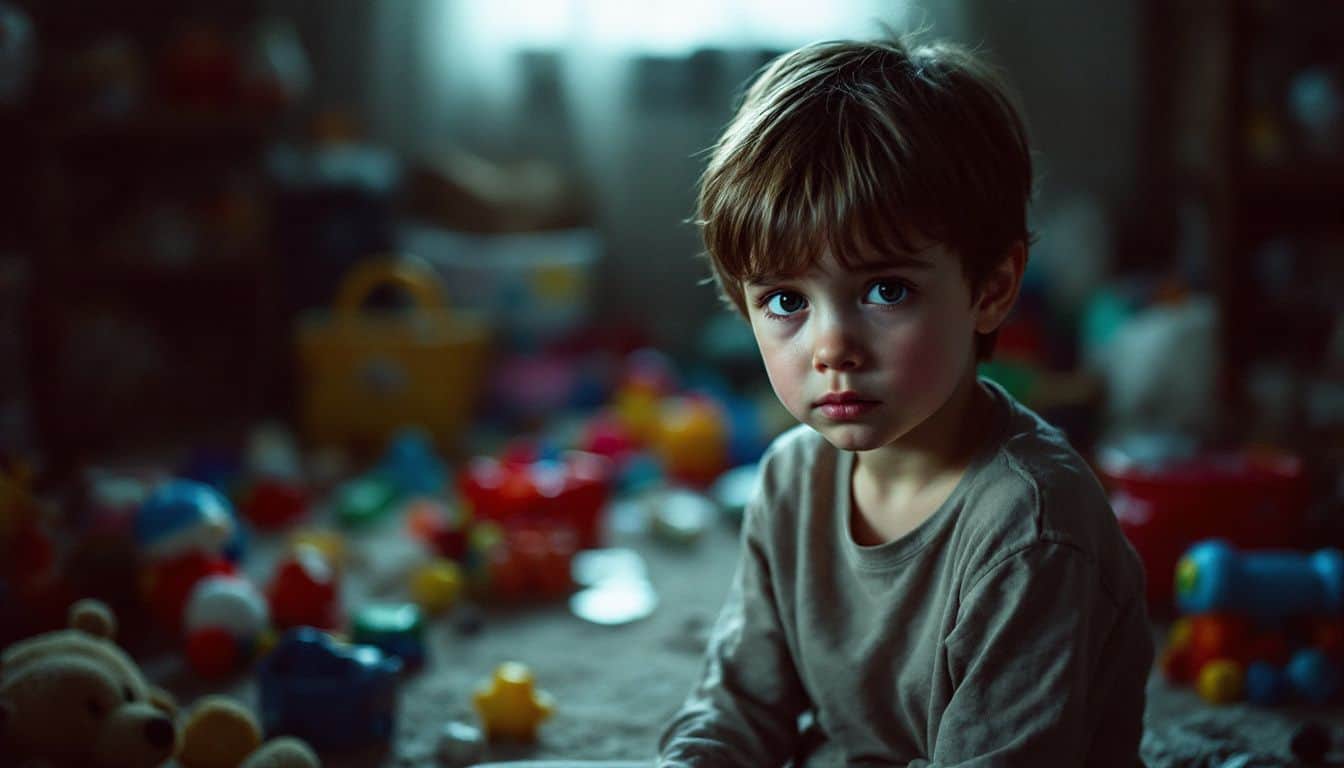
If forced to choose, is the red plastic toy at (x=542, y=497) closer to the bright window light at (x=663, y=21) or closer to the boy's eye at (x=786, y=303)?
the boy's eye at (x=786, y=303)

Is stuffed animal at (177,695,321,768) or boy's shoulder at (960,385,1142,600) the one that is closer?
boy's shoulder at (960,385,1142,600)

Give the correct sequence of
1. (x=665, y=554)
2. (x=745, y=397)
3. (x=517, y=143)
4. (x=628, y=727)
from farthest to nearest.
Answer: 1. (x=517, y=143)
2. (x=745, y=397)
3. (x=665, y=554)
4. (x=628, y=727)

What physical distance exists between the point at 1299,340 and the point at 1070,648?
5.78 feet

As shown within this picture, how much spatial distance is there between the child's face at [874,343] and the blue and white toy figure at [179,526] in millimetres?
896

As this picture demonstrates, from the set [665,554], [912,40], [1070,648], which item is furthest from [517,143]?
[1070,648]

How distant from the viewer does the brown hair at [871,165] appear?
30.5 inches

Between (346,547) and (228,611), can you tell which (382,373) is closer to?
(346,547)

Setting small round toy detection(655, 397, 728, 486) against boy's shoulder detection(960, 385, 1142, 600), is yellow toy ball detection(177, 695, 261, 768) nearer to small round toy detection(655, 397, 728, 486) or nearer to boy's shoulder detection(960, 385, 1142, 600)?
boy's shoulder detection(960, 385, 1142, 600)

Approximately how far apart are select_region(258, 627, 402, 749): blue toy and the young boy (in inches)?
13.9

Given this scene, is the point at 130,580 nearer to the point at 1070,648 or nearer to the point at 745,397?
the point at 1070,648

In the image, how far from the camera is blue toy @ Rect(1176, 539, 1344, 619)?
1.25 meters

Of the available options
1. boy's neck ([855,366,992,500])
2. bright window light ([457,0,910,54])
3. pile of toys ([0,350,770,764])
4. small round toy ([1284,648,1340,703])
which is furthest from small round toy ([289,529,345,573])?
bright window light ([457,0,910,54])

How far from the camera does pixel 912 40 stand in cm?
88

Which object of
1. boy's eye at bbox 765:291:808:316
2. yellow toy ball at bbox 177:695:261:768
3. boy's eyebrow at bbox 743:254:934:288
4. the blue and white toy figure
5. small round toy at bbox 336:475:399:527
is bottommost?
yellow toy ball at bbox 177:695:261:768
